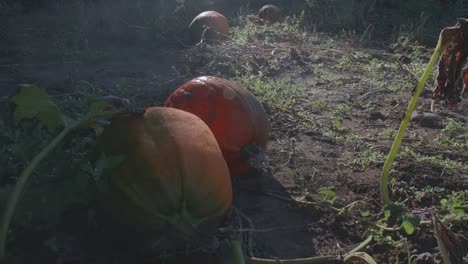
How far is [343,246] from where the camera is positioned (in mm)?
2494

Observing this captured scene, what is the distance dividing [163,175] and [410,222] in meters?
1.09

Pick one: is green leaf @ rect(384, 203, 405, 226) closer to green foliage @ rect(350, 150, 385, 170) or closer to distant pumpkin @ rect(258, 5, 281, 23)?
green foliage @ rect(350, 150, 385, 170)

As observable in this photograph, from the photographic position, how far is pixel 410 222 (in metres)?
2.50

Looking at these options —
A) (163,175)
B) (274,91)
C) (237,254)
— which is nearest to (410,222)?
(237,254)

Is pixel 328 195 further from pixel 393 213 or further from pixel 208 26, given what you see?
pixel 208 26

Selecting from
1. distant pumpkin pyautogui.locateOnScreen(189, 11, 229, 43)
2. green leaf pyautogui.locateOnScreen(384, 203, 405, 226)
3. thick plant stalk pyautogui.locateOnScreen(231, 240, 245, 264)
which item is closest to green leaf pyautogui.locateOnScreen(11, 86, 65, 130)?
thick plant stalk pyautogui.locateOnScreen(231, 240, 245, 264)

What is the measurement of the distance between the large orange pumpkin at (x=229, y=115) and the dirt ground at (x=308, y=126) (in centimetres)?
20

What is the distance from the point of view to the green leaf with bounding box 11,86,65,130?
74.8 inches

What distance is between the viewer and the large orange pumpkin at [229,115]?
2.78 metres

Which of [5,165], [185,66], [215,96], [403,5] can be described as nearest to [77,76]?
[185,66]

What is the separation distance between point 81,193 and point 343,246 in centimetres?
111

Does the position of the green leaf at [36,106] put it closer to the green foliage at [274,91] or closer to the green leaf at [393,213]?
the green leaf at [393,213]

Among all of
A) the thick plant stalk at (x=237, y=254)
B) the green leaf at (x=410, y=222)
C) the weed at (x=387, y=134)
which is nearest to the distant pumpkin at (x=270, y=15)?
the weed at (x=387, y=134)

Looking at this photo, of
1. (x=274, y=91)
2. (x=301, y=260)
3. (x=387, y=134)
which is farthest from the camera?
(x=274, y=91)
